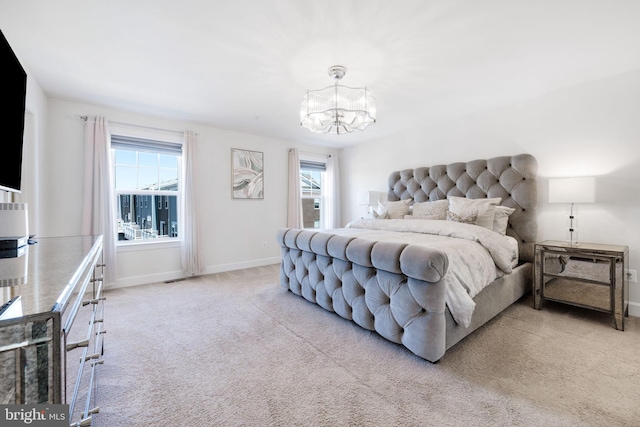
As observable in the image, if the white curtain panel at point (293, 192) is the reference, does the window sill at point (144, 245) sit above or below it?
below

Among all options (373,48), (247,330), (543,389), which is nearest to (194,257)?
(247,330)

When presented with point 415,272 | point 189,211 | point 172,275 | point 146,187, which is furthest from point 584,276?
point 146,187

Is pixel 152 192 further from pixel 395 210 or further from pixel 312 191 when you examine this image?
pixel 395 210

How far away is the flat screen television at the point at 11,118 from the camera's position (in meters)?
1.46

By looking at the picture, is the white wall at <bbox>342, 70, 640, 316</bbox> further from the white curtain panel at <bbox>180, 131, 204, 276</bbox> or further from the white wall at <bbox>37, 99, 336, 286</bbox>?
the white curtain panel at <bbox>180, 131, 204, 276</bbox>

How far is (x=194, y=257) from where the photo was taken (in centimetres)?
401

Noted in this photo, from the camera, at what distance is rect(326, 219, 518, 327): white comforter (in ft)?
6.17

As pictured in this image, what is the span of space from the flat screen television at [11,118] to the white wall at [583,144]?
4.35 metres

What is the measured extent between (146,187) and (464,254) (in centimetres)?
409

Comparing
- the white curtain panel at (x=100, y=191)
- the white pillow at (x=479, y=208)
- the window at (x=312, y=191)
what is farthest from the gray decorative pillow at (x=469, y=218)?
the white curtain panel at (x=100, y=191)

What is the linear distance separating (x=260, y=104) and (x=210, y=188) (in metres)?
1.67

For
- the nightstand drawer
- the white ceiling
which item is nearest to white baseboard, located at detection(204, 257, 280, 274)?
the white ceiling

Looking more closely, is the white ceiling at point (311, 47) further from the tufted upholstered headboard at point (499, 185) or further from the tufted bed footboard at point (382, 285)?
the tufted bed footboard at point (382, 285)

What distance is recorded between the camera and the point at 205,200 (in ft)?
13.9
